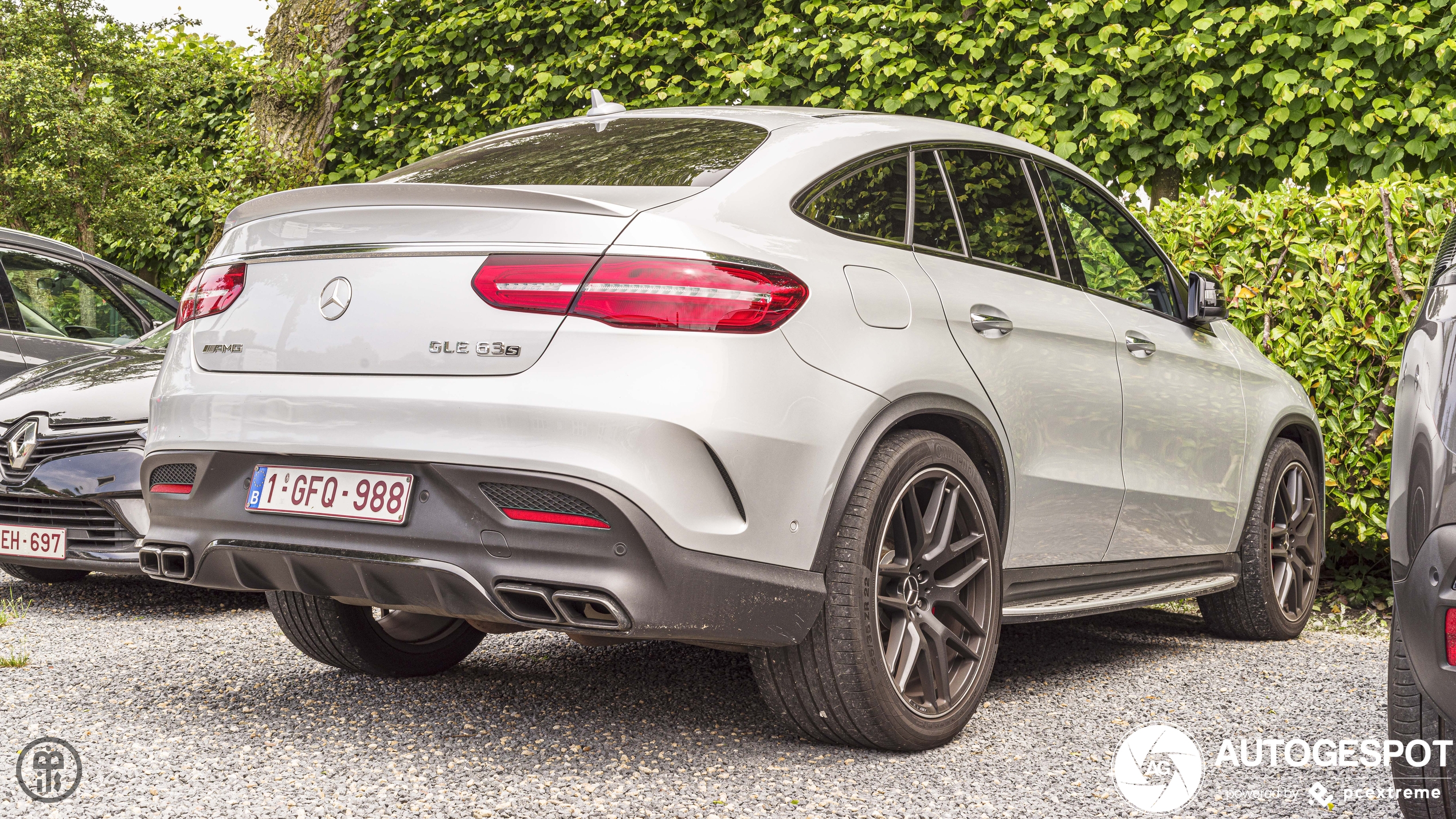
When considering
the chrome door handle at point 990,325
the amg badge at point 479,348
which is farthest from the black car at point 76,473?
the chrome door handle at point 990,325

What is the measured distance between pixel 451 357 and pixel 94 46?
30.8 feet

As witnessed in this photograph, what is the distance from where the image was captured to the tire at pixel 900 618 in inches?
110

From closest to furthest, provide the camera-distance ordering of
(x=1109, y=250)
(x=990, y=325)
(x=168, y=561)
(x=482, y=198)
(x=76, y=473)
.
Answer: (x=482, y=198)
(x=168, y=561)
(x=990, y=325)
(x=1109, y=250)
(x=76, y=473)

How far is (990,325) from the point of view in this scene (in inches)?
129

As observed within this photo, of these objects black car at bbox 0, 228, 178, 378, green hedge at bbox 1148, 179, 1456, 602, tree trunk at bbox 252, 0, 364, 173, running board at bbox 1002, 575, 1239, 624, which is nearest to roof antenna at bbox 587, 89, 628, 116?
running board at bbox 1002, 575, 1239, 624

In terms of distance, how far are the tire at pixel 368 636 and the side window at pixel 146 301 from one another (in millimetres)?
4244

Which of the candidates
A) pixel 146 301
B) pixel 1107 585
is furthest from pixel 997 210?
pixel 146 301

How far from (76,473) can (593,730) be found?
2.73 meters

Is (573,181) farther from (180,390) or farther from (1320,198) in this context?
(1320,198)

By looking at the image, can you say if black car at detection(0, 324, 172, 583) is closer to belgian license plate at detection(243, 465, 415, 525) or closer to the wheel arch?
belgian license plate at detection(243, 465, 415, 525)

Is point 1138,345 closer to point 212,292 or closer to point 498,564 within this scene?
point 498,564

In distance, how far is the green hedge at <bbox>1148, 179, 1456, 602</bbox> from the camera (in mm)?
5141

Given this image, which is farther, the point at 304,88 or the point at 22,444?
the point at 304,88

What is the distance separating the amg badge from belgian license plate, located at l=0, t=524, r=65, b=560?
2.94 meters
